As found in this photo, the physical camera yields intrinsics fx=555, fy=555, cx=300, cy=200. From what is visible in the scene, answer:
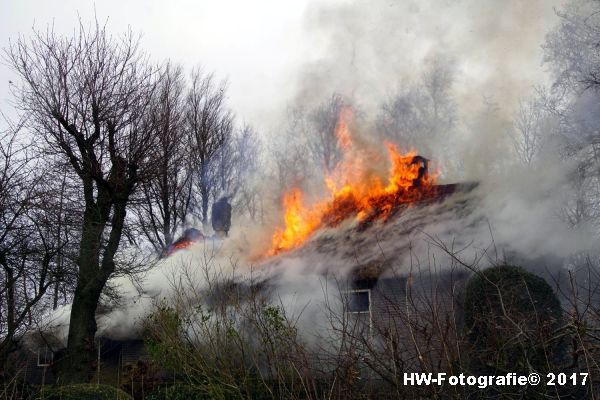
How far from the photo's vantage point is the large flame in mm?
16438

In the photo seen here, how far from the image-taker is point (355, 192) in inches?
698

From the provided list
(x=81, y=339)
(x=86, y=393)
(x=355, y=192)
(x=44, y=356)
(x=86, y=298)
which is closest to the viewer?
(x=86, y=393)

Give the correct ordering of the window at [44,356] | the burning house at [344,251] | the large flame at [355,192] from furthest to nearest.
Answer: the window at [44,356], the large flame at [355,192], the burning house at [344,251]

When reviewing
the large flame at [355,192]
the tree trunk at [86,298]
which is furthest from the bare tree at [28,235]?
the large flame at [355,192]

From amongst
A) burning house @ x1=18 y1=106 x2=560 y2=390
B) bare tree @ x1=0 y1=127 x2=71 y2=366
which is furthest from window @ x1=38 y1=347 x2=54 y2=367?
bare tree @ x1=0 y1=127 x2=71 y2=366

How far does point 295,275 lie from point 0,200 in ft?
23.0

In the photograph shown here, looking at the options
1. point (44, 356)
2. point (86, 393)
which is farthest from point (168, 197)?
point (86, 393)

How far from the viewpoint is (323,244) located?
51.1 feet

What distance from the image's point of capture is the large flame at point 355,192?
1644 centimetres

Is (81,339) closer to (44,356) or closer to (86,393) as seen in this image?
(86,393)

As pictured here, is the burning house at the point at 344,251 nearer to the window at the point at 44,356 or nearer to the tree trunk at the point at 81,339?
the window at the point at 44,356

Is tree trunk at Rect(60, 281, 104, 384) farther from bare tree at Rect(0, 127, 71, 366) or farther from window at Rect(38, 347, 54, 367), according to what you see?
window at Rect(38, 347, 54, 367)

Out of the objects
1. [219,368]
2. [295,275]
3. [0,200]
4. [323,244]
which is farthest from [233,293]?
[323,244]

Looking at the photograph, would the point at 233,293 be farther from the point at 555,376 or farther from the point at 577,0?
the point at 577,0
